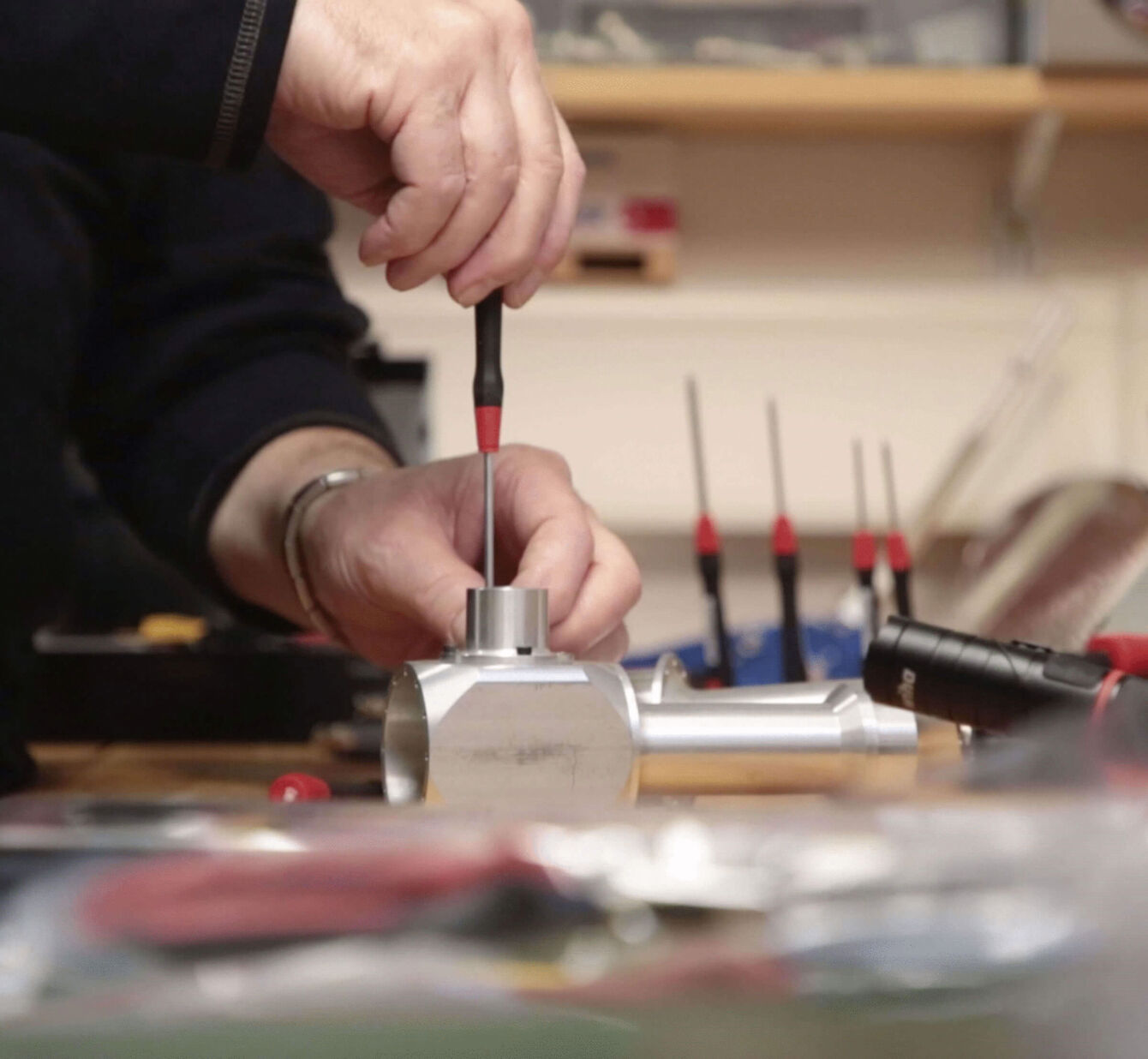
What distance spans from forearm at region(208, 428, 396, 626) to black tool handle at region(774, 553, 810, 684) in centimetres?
22

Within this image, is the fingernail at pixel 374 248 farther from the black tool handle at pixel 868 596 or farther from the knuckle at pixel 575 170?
the black tool handle at pixel 868 596

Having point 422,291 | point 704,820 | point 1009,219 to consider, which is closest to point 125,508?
point 704,820

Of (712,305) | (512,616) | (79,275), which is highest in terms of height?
(712,305)

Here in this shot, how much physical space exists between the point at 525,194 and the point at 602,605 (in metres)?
0.16

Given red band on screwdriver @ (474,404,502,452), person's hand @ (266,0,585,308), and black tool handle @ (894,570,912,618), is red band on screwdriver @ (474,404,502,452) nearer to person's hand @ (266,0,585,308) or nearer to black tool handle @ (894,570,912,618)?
person's hand @ (266,0,585,308)

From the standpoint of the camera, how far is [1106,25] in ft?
5.13

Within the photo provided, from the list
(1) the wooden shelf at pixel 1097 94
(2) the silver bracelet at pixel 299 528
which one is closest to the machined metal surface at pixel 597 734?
(2) the silver bracelet at pixel 299 528

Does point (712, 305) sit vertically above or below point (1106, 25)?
below

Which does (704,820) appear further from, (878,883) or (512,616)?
(512,616)

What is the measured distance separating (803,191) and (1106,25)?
18.4 inches

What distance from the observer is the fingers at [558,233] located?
50cm

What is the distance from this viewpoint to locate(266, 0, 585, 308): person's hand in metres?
0.44

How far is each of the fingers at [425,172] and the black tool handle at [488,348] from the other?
4cm

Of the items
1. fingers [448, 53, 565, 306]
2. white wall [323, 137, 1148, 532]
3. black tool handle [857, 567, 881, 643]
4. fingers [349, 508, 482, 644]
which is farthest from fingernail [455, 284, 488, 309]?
white wall [323, 137, 1148, 532]
